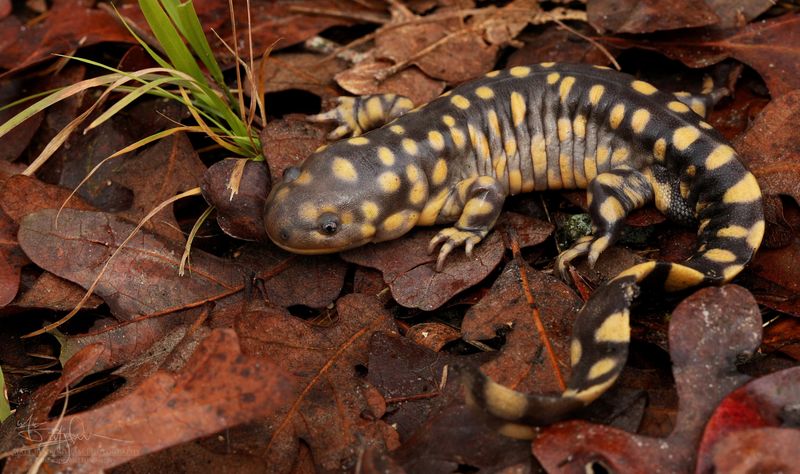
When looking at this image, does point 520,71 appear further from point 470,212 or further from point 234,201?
point 234,201

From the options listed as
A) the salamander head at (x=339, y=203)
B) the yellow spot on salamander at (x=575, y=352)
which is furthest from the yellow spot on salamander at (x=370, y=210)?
the yellow spot on salamander at (x=575, y=352)

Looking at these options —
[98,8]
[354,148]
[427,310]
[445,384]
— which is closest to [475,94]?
[354,148]

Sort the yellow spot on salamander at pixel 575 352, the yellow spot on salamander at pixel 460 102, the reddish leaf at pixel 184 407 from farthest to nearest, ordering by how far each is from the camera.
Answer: the yellow spot on salamander at pixel 460 102
the yellow spot on salamander at pixel 575 352
the reddish leaf at pixel 184 407

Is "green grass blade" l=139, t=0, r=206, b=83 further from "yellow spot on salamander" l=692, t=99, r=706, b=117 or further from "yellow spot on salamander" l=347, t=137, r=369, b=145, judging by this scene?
"yellow spot on salamander" l=692, t=99, r=706, b=117

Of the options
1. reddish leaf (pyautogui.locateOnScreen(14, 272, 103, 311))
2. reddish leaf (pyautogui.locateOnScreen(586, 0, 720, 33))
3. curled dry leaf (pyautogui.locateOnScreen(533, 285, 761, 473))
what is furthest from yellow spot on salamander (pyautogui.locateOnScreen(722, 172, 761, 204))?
reddish leaf (pyautogui.locateOnScreen(14, 272, 103, 311))

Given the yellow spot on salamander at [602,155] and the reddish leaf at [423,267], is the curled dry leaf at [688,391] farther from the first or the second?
the yellow spot on salamander at [602,155]

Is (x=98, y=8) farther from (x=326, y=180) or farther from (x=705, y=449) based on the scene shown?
(x=705, y=449)
